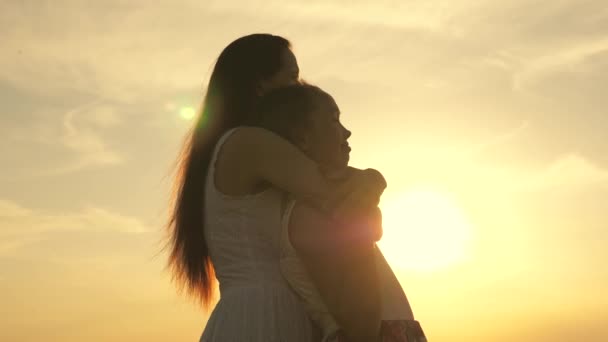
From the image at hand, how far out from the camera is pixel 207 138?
18.6ft

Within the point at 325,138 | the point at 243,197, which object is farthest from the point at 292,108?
the point at 243,197

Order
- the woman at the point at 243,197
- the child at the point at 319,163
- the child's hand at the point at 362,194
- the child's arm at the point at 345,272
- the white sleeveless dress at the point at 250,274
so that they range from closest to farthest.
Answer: the child's arm at the point at 345,272 → the child's hand at the point at 362,194 → the child at the point at 319,163 → the woman at the point at 243,197 → the white sleeveless dress at the point at 250,274

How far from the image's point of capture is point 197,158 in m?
5.66

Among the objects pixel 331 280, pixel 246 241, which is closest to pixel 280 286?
pixel 246 241

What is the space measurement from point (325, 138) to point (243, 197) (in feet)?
1.80

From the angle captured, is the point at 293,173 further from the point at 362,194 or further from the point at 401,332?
the point at 401,332

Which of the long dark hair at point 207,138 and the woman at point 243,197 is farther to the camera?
the long dark hair at point 207,138

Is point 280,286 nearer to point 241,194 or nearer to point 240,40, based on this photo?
point 241,194

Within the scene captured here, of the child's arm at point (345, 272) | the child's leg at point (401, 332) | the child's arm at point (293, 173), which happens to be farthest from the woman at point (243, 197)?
the child's leg at point (401, 332)

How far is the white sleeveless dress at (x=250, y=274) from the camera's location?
5199 millimetres

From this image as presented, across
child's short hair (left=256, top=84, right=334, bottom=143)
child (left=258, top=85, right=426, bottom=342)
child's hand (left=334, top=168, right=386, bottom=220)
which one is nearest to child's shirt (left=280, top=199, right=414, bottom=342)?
child (left=258, top=85, right=426, bottom=342)

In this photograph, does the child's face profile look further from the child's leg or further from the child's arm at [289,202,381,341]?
the child's leg

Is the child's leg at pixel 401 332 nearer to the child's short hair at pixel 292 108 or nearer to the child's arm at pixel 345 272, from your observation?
the child's arm at pixel 345 272

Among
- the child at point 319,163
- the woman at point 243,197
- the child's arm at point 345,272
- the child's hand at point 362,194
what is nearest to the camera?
the child's arm at point 345,272
